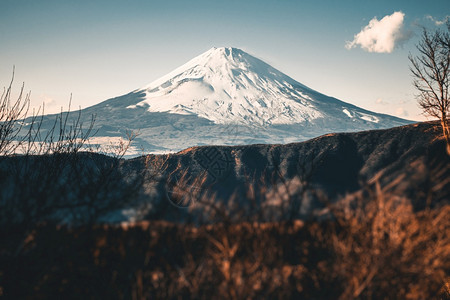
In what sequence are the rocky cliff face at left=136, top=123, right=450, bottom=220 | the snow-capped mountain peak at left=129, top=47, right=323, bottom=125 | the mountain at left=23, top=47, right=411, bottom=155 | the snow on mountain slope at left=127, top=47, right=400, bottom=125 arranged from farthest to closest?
the snow on mountain slope at left=127, top=47, right=400, bottom=125 < the snow-capped mountain peak at left=129, top=47, right=323, bottom=125 < the mountain at left=23, top=47, right=411, bottom=155 < the rocky cliff face at left=136, top=123, right=450, bottom=220

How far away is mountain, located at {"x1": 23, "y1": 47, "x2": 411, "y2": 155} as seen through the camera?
4968 inches

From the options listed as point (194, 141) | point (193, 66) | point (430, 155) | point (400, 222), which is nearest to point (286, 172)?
point (430, 155)

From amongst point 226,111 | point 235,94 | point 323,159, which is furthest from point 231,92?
point 323,159

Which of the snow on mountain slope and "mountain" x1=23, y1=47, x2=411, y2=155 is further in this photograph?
the snow on mountain slope

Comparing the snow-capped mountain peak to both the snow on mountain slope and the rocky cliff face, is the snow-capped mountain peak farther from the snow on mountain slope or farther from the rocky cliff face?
the rocky cliff face

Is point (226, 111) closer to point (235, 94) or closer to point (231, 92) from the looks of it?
point (235, 94)

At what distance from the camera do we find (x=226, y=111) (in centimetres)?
13312

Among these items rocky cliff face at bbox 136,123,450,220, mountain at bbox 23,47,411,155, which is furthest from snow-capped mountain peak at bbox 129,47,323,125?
rocky cliff face at bbox 136,123,450,220

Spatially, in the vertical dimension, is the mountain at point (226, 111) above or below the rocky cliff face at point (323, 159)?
above

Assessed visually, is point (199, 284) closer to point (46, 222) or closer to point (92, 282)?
point (92, 282)

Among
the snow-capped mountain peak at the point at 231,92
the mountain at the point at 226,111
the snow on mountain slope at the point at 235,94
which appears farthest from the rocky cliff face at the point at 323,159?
the snow on mountain slope at the point at 235,94

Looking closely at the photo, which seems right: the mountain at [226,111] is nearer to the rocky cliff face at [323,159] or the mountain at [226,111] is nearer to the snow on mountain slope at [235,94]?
the snow on mountain slope at [235,94]

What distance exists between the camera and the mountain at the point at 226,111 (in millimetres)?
126188

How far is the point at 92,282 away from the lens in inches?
131
